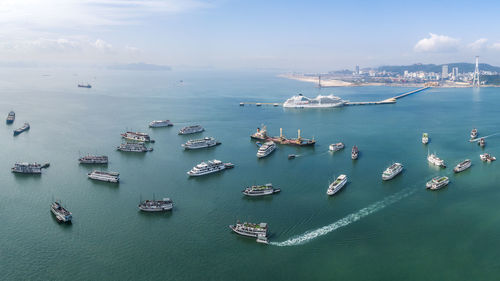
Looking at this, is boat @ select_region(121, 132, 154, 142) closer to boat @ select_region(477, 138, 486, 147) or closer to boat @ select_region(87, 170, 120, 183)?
boat @ select_region(87, 170, 120, 183)

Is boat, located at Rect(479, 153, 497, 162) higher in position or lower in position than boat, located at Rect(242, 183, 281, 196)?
higher

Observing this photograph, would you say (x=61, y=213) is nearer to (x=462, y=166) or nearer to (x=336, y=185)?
(x=336, y=185)

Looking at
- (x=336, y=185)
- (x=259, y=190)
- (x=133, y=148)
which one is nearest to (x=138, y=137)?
(x=133, y=148)

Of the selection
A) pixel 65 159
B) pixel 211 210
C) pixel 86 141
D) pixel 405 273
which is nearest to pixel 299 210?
pixel 211 210

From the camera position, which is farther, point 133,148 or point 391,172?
point 133,148

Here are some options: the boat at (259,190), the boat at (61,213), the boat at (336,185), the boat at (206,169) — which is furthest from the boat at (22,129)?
the boat at (336,185)

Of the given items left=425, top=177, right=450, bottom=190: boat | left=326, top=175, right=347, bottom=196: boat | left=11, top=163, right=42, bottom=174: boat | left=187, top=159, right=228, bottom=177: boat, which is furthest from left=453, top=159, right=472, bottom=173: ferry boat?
left=11, top=163, right=42, bottom=174: boat
